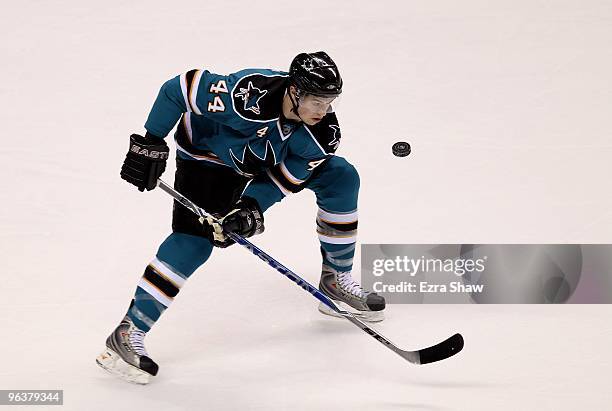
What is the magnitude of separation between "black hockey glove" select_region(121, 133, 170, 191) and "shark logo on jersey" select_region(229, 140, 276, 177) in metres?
0.27

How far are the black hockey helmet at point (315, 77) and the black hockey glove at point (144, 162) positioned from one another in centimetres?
48

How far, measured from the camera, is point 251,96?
10.5ft

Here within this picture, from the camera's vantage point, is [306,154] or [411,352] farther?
[306,154]

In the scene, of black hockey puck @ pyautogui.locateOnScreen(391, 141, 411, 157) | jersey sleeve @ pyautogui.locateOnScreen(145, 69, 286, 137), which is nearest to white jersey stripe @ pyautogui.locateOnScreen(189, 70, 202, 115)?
jersey sleeve @ pyautogui.locateOnScreen(145, 69, 286, 137)

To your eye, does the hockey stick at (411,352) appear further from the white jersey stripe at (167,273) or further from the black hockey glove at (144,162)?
the white jersey stripe at (167,273)

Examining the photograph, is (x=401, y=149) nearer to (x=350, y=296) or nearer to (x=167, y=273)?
(x=350, y=296)

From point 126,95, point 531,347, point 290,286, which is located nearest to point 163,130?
point 290,286

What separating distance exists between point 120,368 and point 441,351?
104 centimetres

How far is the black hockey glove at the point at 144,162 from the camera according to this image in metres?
3.16

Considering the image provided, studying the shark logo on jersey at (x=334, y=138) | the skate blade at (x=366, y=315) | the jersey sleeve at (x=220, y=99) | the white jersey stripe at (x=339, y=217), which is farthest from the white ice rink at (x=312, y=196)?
the jersey sleeve at (x=220, y=99)

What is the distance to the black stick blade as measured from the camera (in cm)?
320

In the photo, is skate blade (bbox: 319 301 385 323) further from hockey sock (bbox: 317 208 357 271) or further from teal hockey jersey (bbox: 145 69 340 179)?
teal hockey jersey (bbox: 145 69 340 179)

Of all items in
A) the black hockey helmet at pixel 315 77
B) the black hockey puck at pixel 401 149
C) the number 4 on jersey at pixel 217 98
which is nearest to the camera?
the black hockey helmet at pixel 315 77

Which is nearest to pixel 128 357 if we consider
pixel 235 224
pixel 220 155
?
pixel 235 224
